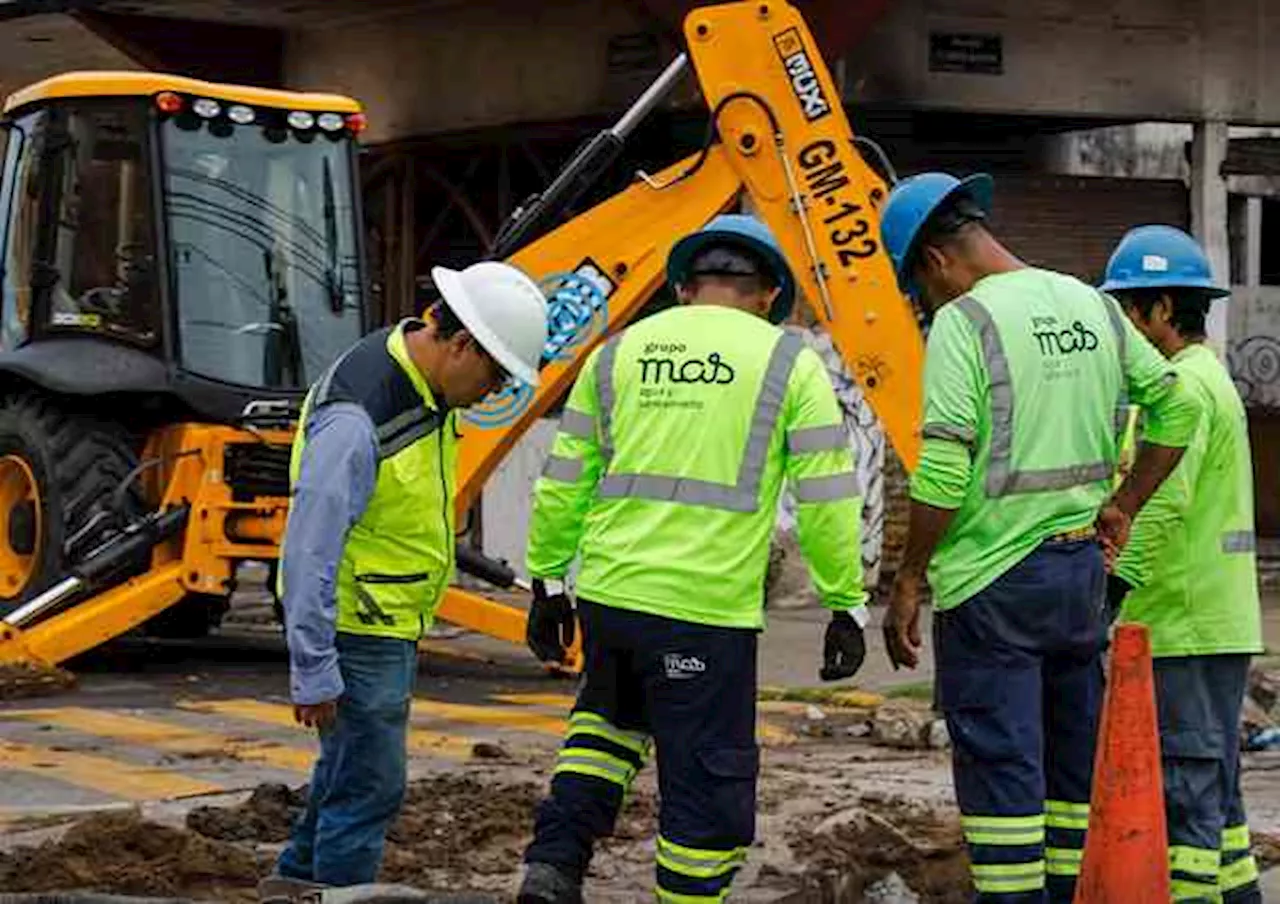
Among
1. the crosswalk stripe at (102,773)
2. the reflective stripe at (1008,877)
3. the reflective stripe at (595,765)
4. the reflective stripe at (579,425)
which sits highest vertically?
the reflective stripe at (579,425)

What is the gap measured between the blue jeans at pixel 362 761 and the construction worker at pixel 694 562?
41cm

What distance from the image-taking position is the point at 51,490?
12.6m

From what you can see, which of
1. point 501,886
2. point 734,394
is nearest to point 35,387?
point 501,886

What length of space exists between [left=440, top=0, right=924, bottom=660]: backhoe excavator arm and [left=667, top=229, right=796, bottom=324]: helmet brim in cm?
439

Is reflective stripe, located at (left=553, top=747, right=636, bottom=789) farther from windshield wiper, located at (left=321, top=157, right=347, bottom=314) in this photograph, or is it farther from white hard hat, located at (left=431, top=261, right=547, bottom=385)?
windshield wiper, located at (left=321, top=157, right=347, bottom=314)

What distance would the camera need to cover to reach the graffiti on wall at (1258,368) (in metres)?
20.5

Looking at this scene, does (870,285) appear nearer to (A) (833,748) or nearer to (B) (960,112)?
(A) (833,748)

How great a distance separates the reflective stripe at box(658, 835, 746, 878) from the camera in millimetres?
6215

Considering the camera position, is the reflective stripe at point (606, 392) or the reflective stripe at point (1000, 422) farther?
the reflective stripe at point (606, 392)

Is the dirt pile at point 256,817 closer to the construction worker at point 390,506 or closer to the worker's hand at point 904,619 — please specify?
the construction worker at point 390,506

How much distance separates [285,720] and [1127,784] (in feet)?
19.1

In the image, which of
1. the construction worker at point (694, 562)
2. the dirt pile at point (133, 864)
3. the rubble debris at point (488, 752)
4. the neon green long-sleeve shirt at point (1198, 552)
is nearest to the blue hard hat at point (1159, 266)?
the neon green long-sleeve shirt at point (1198, 552)

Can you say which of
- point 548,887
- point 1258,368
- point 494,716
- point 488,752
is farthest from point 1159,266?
point 1258,368

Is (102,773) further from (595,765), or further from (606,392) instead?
(606,392)
